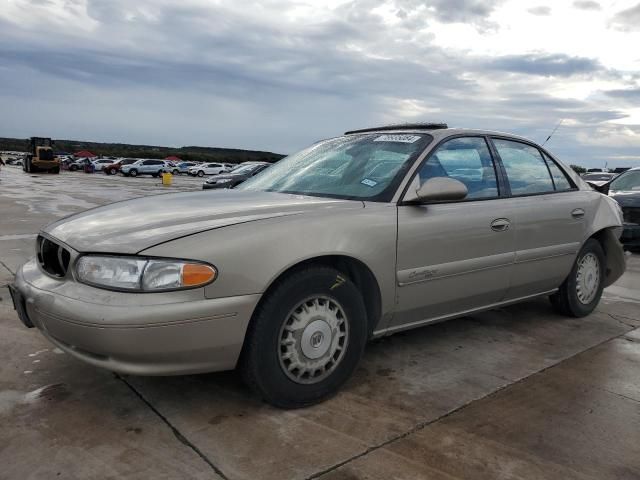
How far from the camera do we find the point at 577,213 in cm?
435

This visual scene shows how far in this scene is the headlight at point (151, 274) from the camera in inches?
95.7

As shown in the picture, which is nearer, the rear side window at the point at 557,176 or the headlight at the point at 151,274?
the headlight at the point at 151,274

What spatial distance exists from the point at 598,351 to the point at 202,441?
289 centimetres

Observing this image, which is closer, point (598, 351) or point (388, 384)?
point (388, 384)

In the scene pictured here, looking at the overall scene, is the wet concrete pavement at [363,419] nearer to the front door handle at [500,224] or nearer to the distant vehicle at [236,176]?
the front door handle at [500,224]

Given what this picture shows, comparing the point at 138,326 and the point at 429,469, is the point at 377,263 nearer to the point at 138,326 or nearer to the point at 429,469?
the point at 429,469

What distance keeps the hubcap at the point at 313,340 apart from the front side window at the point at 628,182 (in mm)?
7951

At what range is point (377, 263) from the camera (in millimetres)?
3049

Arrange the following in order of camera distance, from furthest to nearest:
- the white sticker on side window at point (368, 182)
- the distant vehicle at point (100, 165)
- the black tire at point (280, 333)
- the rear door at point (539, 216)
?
the distant vehicle at point (100, 165), the rear door at point (539, 216), the white sticker on side window at point (368, 182), the black tire at point (280, 333)

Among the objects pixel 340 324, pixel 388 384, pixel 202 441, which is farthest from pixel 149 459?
pixel 388 384

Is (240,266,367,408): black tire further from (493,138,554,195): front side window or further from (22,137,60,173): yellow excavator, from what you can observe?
(22,137,60,173): yellow excavator

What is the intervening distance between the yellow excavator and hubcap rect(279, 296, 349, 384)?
138 feet

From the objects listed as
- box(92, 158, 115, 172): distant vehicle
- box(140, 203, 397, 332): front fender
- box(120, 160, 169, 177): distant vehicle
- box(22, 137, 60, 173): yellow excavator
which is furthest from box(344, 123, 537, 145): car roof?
box(92, 158, 115, 172): distant vehicle

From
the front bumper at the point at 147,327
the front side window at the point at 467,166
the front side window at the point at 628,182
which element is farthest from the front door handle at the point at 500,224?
the front side window at the point at 628,182
